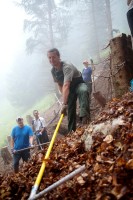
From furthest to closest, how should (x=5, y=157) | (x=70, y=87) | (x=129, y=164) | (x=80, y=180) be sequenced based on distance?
(x=5, y=157)
(x=70, y=87)
(x=80, y=180)
(x=129, y=164)

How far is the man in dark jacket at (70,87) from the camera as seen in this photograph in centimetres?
627

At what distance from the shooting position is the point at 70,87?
259 inches

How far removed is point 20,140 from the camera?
9484 millimetres

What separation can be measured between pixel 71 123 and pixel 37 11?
2444cm

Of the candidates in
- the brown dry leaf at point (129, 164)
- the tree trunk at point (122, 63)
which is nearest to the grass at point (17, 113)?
the tree trunk at point (122, 63)

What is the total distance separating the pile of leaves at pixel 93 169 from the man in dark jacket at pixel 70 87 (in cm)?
126

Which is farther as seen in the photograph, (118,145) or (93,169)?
(118,145)

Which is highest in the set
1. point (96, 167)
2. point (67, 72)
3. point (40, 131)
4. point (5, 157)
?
point (67, 72)

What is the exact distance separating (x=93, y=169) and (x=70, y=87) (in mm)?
3436

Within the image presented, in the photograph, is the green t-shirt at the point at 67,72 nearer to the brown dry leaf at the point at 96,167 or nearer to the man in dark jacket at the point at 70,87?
the man in dark jacket at the point at 70,87

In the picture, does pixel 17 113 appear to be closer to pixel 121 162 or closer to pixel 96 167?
pixel 96 167

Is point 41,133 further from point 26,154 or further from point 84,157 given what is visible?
point 84,157

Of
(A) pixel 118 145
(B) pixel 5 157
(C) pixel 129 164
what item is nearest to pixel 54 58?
(A) pixel 118 145

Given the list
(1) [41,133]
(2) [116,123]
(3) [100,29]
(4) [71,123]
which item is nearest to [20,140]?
(1) [41,133]
